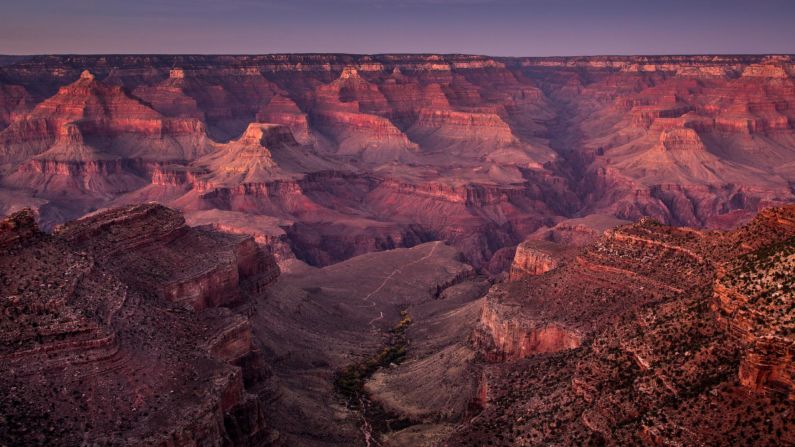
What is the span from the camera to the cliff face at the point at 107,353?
32.8m

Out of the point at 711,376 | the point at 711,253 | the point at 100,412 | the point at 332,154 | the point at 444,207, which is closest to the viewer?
the point at 711,376

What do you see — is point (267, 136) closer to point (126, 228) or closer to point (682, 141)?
point (126, 228)

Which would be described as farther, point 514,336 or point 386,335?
point 386,335

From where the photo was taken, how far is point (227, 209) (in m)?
134

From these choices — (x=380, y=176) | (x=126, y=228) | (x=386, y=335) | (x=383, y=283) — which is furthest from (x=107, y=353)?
(x=380, y=176)

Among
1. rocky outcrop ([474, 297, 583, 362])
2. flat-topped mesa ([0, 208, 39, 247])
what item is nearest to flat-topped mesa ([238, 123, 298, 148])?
rocky outcrop ([474, 297, 583, 362])

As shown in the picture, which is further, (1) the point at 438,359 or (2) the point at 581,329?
(1) the point at 438,359

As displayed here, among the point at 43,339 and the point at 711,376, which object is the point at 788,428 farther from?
the point at 43,339

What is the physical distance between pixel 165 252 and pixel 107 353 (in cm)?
2202

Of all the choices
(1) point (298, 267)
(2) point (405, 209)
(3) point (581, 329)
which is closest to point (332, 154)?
(2) point (405, 209)

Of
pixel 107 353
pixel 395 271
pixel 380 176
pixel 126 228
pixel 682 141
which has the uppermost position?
pixel 126 228

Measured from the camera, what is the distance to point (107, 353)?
35.8 meters

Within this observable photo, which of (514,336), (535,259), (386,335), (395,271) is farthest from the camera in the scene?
(395,271)

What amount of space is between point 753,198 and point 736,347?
131873mm
